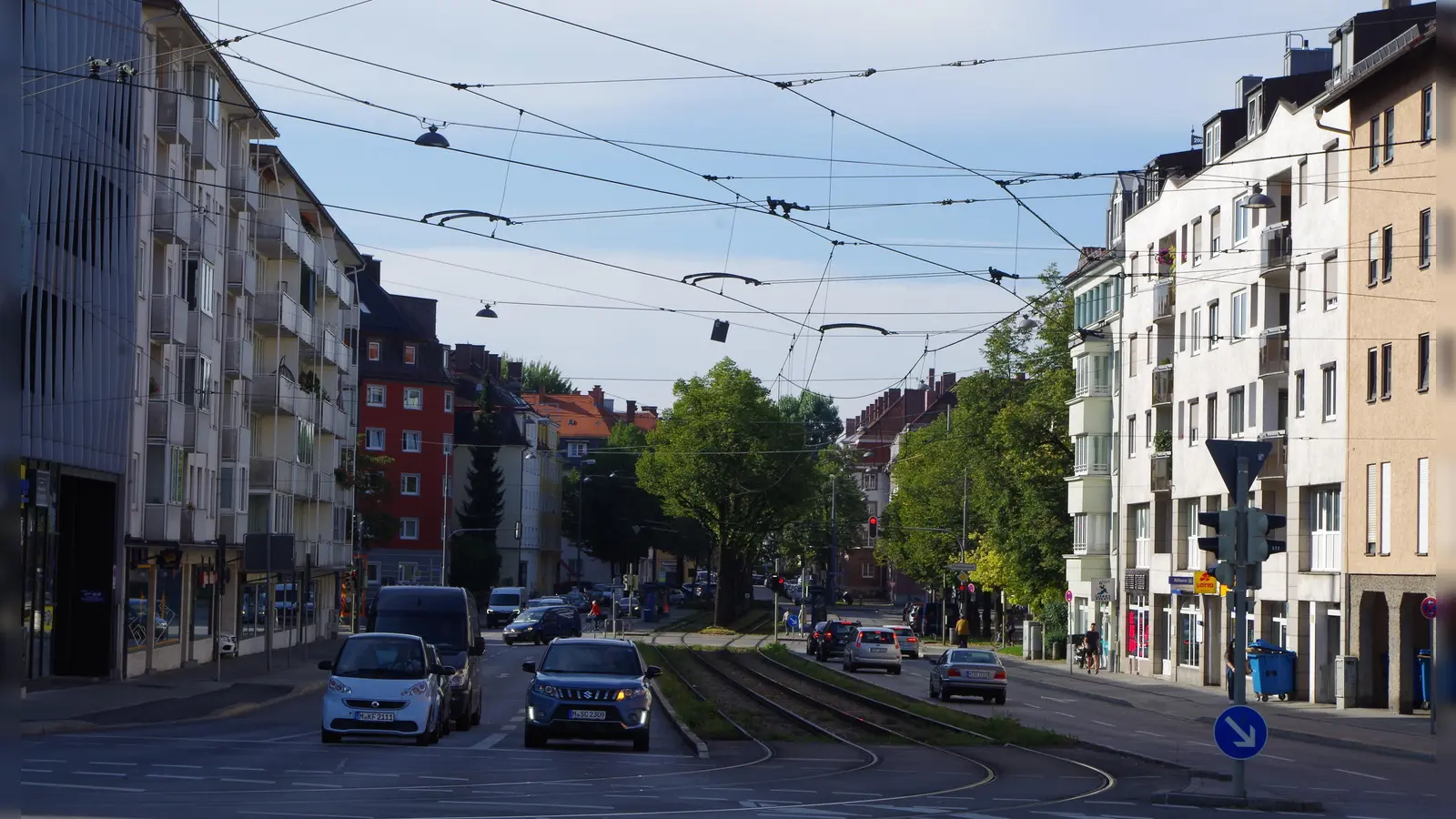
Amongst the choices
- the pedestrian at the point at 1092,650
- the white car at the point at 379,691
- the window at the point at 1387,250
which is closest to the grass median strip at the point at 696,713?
the white car at the point at 379,691

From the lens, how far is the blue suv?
24.5m

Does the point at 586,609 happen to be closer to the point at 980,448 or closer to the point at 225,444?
the point at 980,448

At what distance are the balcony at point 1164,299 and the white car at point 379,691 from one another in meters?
43.0

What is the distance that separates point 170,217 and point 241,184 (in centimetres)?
1127

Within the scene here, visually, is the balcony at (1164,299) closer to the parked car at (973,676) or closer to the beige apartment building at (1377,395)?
the beige apartment building at (1377,395)

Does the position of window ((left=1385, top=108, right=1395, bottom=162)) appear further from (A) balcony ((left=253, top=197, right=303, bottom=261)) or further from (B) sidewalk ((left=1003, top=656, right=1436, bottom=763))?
(A) balcony ((left=253, top=197, right=303, bottom=261))

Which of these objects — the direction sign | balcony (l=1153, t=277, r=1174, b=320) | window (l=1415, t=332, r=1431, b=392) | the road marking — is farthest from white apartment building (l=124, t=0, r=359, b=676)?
balcony (l=1153, t=277, r=1174, b=320)

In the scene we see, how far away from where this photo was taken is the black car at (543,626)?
Answer: 74.0 metres

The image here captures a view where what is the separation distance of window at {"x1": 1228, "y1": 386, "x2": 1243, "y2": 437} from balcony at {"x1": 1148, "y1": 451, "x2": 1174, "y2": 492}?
263 inches

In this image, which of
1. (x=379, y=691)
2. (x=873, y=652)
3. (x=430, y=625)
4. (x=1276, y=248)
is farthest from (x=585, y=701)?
(x=873, y=652)

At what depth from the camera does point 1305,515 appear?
4938cm

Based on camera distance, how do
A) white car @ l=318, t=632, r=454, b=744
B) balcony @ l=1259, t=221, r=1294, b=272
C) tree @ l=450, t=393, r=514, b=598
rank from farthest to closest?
tree @ l=450, t=393, r=514, b=598
balcony @ l=1259, t=221, r=1294, b=272
white car @ l=318, t=632, r=454, b=744

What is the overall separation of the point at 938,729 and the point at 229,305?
33607mm

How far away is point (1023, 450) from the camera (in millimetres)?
80562
